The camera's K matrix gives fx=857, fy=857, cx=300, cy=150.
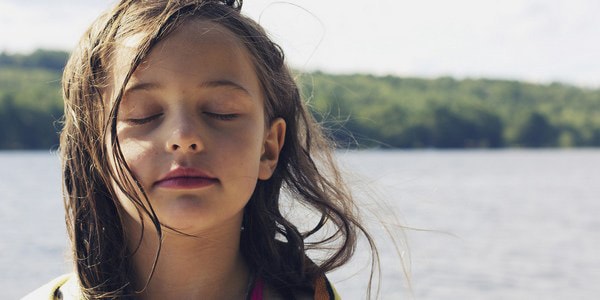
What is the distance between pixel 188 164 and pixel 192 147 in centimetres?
4

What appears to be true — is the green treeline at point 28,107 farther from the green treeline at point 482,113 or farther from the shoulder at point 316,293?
the shoulder at point 316,293

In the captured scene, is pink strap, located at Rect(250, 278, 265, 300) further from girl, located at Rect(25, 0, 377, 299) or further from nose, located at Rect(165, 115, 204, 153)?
nose, located at Rect(165, 115, 204, 153)

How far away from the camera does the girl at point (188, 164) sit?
1.68 meters

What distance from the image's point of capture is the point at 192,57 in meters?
1.71

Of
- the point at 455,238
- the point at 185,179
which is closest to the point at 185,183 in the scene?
the point at 185,179

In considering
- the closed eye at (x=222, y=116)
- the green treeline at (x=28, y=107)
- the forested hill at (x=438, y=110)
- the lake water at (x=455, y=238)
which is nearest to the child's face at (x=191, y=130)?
the closed eye at (x=222, y=116)

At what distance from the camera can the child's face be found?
1654mm

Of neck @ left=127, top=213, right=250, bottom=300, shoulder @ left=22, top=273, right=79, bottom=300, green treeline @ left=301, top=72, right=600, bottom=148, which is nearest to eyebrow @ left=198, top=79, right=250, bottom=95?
neck @ left=127, top=213, right=250, bottom=300

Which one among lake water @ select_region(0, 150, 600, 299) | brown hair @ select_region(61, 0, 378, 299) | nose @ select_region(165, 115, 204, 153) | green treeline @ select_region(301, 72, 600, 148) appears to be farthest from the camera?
green treeline @ select_region(301, 72, 600, 148)

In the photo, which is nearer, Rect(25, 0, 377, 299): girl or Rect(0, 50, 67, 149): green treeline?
Rect(25, 0, 377, 299): girl

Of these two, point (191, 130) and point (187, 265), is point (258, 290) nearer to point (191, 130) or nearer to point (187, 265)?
point (187, 265)

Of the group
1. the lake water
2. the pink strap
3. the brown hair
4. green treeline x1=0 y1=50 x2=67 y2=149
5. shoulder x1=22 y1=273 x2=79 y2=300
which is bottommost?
green treeline x1=0 y1=50 x2=67 y2=149

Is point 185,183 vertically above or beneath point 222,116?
beneath

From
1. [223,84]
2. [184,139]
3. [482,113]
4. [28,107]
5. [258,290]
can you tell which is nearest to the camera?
[184,139]
